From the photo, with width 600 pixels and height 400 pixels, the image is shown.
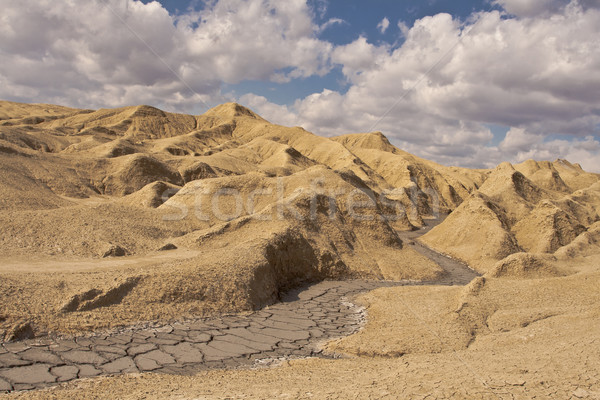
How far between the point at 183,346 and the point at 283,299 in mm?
3399

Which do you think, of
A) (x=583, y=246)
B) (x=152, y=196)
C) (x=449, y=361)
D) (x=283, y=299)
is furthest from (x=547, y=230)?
(x=152, y=196)

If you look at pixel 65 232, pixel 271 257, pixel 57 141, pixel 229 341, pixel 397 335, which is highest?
pixel 57 141

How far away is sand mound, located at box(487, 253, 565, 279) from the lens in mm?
9859

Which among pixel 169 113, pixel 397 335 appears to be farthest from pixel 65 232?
pixel 169 113

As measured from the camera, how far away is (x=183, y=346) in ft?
19.4

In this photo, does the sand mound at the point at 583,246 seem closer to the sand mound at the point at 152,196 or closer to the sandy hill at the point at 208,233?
the sandy hill at the point at 208,233

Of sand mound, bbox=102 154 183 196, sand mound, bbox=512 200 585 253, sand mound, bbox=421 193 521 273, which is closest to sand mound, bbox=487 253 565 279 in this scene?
sand mound, bbox=421 193 521 273

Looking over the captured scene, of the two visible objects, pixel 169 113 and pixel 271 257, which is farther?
pixel 169 113

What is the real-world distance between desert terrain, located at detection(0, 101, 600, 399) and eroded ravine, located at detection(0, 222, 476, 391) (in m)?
0.03

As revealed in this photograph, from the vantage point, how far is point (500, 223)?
16422 millimetres

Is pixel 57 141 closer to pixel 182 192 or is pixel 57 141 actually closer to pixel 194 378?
pixel 182 192

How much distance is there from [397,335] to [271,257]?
→ 4.05 m

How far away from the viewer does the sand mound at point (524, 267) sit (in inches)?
388

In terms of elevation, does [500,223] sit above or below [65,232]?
below
